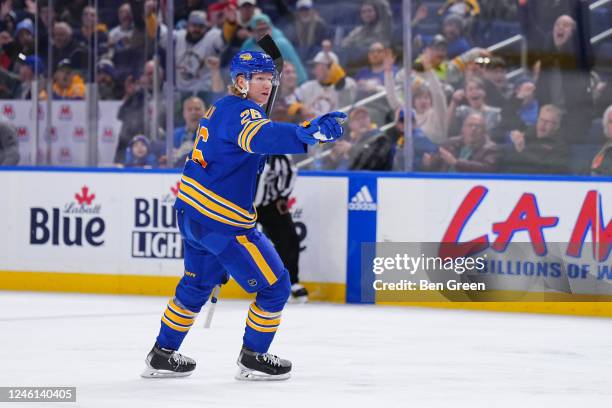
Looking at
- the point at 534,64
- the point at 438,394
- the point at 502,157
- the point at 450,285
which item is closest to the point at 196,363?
the point at 438,394

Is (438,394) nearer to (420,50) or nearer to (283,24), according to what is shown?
(420,50)

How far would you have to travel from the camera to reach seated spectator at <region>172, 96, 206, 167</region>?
8719 millimetres

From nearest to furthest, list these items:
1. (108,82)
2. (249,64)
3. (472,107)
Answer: (249,64) → (472,107) → (108,82)

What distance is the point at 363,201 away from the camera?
7871 millimetres

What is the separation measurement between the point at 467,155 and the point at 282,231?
1.55 metres

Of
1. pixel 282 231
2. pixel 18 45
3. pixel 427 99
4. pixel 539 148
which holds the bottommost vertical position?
pixel 282 231

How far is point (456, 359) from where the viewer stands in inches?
215

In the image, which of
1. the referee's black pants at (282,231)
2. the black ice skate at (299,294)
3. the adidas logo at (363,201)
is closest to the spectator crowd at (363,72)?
the adidas logo at (363,201)

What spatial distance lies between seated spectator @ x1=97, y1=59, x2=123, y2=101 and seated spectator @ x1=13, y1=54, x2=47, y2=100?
1.44ft

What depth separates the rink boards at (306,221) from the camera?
7.48 m

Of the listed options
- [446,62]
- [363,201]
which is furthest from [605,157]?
[363,201]

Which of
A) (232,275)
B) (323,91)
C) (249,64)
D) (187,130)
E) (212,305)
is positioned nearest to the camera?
(249,64)

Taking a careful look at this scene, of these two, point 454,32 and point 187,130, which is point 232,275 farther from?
point 454,32

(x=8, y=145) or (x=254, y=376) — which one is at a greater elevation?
(x=8, y=145)
